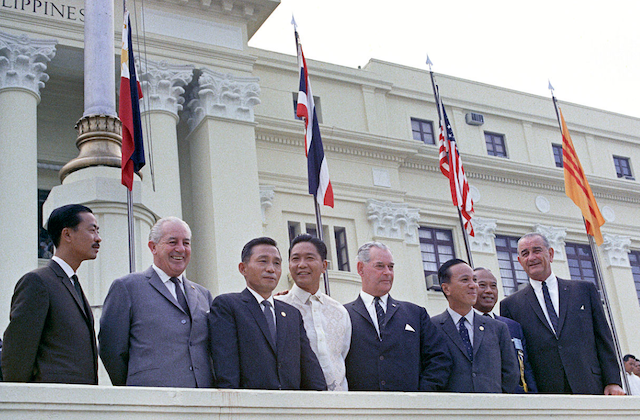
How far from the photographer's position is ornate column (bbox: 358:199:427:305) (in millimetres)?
19109

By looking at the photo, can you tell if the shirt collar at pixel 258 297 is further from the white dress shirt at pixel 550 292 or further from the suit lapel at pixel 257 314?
the white dress shirt at pixel 550 292

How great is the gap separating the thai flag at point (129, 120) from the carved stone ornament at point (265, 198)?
9785 mm

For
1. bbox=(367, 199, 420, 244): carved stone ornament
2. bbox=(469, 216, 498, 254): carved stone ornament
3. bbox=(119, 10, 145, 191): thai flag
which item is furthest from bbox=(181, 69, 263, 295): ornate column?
bbox=(469, 216, 498, 254): carved stone ornament

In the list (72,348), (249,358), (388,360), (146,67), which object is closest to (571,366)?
(388,360)

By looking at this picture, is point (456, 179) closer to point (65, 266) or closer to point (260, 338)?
point (260, 338)

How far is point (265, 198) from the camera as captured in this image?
707 inches

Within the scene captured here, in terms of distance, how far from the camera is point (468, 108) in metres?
22.8

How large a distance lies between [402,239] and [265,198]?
3845 millimetres

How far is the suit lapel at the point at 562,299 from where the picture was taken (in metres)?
6.00

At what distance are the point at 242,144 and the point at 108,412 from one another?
12.9 metres

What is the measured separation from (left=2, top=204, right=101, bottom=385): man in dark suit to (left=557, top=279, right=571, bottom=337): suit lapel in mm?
3497

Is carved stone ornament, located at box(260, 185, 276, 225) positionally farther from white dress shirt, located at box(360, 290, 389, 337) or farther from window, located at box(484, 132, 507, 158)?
white dress shirt, located at box(360, 290, 389, 337)

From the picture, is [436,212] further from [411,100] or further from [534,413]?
[534,413]

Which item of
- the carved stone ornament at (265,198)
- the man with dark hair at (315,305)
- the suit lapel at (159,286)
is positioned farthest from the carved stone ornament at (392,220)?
the suit lapel at (159,286)
